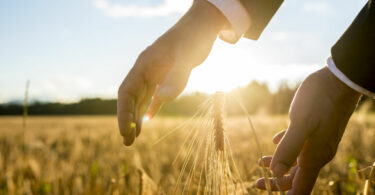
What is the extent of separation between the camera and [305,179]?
1.06 meters

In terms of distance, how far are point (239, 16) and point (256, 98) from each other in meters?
33.4

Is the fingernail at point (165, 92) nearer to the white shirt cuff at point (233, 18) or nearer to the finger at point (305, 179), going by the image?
the white shirt cuff at point (233, 18)

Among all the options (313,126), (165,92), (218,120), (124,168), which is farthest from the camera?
(124,168)

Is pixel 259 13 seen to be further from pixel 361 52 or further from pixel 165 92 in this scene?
pixel 165 92

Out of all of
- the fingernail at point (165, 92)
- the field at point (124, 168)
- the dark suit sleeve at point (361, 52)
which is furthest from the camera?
the field at point (124, 168)

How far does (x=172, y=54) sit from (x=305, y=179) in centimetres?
54

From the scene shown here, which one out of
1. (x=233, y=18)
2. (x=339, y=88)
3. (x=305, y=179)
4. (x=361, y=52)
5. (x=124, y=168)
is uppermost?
(x=233, y=18)

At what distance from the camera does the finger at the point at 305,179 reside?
106cm

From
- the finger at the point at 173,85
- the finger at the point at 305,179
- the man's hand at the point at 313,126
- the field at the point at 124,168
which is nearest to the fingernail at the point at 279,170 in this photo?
the man's hand at the point at 313,126

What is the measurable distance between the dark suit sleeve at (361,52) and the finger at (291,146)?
202 mm

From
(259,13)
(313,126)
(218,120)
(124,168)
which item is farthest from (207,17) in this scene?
(124,168)

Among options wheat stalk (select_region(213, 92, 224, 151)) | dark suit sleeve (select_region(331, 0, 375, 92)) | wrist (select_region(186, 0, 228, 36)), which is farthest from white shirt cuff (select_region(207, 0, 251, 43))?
dark suit sleeve (select_region(331, 0, 375, 92))

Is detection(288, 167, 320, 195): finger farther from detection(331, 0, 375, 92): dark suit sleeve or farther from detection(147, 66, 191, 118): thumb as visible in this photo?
detection(147, 66, 191, 118): thumb

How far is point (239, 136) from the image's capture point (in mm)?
6633
